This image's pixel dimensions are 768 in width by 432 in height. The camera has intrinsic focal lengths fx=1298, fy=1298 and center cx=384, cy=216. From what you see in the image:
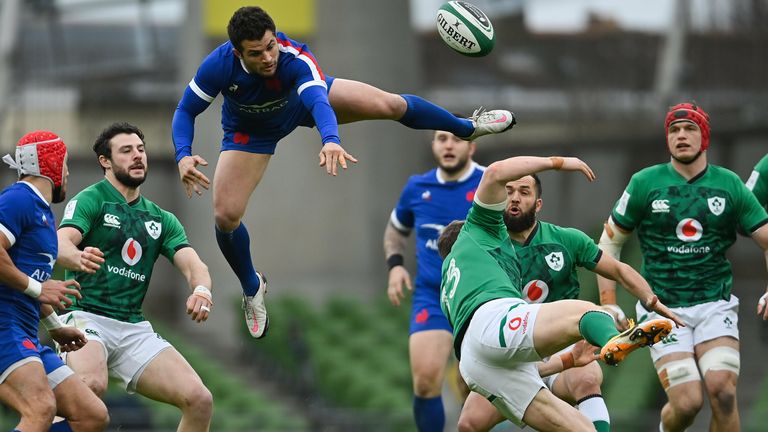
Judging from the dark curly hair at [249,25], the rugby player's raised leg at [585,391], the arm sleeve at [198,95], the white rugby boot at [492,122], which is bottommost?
the rugby player's raised leg at [585,391]

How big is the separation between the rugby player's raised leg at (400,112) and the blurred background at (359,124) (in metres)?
8.99

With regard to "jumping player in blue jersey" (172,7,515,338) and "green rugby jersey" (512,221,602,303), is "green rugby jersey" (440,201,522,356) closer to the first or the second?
"green rugby jersey" (512,221,602,303)

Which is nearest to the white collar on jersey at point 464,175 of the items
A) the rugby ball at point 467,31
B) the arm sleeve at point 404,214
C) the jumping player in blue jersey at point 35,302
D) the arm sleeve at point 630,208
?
the arm sleeve at point 404,214

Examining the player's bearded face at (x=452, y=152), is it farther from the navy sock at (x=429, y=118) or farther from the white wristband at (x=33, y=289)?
the white wristband at (x=33, y=289)

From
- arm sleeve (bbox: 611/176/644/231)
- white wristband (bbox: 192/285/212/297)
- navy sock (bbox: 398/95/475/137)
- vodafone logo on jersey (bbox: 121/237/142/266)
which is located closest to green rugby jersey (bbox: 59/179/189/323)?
vodafone logo on jersey (bbox: 121/237/142/266)

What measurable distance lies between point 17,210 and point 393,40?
46.6 ft

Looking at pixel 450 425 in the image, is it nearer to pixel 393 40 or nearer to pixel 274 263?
pixel 274 263

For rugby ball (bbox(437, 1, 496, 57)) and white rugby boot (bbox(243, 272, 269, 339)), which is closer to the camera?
rugby ball (bbox(437, 1, 496, 57))

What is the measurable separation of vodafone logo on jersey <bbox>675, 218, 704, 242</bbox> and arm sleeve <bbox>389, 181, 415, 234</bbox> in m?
2.37

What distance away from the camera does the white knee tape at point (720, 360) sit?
28.8ft

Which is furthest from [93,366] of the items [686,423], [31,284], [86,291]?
[686,423]

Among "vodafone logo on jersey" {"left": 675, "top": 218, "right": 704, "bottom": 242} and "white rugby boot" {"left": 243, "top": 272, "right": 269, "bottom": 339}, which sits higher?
"vodafone logo on jersey" {"left": 675, "top": 218, "right": 704, "bottom": 242}

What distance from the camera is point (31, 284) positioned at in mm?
7418

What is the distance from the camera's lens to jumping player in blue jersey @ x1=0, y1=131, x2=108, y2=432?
737 cm
